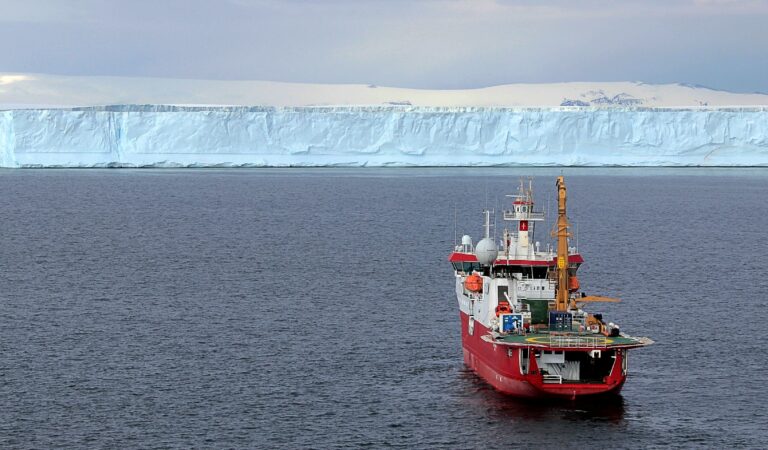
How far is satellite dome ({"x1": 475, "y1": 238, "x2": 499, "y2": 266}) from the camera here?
39.4 meters

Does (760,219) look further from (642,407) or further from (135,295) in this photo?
(642,407)

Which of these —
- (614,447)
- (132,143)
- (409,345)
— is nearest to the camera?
(614,447)

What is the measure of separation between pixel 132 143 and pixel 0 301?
81718mm

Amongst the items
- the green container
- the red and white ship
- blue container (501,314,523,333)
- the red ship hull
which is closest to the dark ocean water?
the red ship hull

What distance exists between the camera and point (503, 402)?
3575 centimetres

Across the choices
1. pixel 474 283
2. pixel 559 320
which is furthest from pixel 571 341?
pixel 474 283

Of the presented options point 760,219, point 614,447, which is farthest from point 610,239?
point 614,447

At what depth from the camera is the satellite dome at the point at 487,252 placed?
39.4m

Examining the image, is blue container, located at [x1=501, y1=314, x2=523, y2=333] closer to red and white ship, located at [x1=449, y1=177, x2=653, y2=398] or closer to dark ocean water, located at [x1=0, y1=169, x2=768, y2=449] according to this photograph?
red and white ship, located at [x1=449, y1=177, x2=653, y2=398]

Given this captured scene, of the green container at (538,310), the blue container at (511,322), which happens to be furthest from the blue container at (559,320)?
the blue container at (511,322)

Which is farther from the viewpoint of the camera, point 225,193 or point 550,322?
point 225,193

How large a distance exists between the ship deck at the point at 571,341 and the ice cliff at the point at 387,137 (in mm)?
95991

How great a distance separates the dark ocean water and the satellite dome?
3.60 meters

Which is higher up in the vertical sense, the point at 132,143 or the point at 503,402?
the point at 132,143
